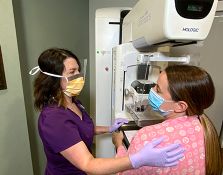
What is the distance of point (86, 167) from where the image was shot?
0.86 m

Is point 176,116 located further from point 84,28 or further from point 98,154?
point 84,28

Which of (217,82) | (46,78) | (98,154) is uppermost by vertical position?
(46,78)

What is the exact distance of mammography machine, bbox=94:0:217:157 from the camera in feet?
2.77

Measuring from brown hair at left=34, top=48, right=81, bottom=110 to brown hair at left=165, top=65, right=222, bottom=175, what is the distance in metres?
0.63

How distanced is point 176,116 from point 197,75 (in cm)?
24

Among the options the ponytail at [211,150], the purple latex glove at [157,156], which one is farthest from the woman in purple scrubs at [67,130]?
the ponytail at [211,150]

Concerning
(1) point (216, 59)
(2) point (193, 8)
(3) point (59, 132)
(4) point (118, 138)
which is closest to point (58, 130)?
(3) point (59, 132)

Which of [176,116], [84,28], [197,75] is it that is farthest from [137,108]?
[84,28]

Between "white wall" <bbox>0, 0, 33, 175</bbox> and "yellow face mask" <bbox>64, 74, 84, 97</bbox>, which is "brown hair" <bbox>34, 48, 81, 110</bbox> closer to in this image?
"yellow face mask" <bbox>64, 74, 84, 97</bbox>

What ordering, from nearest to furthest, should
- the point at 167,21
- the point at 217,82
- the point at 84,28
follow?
the point at 167,21 → the point at 217,82 → the point at 84,28

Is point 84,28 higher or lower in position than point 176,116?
higher

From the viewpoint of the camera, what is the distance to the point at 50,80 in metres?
1.12

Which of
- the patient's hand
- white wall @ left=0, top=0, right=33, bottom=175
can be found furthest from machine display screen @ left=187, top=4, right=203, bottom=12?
white wall @ left=0, top=0, right=33, bottom=175

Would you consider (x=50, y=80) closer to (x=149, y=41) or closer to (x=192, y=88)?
(x=149, y=41)
